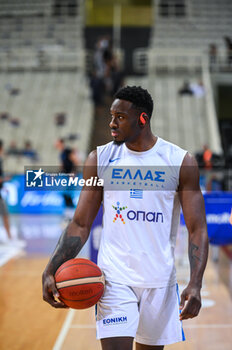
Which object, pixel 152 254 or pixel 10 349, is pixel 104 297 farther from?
pixel 10 349

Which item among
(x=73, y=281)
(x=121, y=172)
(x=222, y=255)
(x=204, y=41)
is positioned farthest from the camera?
(x=222, y=255)

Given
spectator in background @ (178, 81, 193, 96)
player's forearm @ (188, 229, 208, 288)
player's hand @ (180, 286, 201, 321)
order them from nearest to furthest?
player's hand @ (180, 286, 201, 321)
player's forearm @ (188, 229, 208, 288)
spectator in background @ (178, 81, 193, 96)

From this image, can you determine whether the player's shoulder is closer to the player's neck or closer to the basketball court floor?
the player's neck

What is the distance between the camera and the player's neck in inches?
90.7

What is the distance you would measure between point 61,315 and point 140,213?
106 inches

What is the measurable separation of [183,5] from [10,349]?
3.53 metres

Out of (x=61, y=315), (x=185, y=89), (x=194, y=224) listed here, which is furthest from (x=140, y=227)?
(x=185, y=89)

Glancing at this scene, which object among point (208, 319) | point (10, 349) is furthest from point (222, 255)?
point (10, 349)

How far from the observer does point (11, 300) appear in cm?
497

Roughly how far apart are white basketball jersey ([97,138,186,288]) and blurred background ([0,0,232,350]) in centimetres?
33

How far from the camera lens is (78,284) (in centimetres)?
214

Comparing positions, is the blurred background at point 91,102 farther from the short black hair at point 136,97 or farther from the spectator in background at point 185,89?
the short black hair at point 136,97

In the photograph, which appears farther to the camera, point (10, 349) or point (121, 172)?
point (10, 349)

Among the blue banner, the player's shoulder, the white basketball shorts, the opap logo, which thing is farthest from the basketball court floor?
the player's shoulder
